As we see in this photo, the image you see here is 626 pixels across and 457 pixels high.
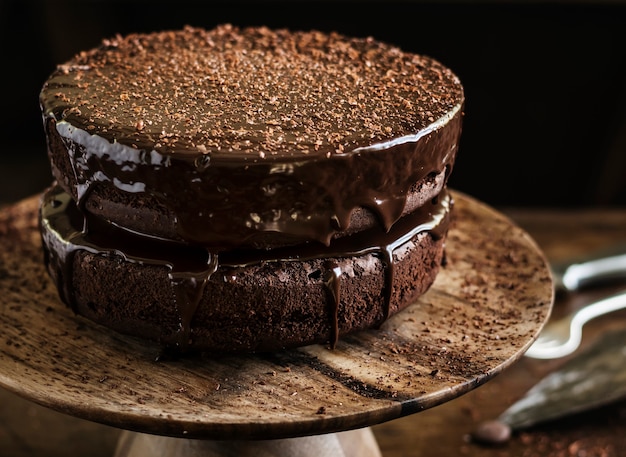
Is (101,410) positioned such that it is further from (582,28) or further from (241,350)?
(582,28)

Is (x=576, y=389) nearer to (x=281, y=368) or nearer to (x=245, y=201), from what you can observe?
(x=281, y=368)

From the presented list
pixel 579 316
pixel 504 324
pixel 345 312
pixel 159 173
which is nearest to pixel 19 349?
pixel 159 173

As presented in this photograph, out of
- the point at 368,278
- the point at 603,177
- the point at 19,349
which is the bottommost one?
the point at 603,177

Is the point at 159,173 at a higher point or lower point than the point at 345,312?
higher

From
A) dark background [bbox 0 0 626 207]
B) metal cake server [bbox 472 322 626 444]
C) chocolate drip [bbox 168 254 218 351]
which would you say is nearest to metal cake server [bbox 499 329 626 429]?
metal cake server [bbox 472 322 626 444]

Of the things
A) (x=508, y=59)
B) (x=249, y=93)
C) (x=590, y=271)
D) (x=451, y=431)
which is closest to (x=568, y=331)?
(x=590, y=271)

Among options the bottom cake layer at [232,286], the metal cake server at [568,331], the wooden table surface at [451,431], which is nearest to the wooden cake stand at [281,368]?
the bottom cake layer at [232,286]

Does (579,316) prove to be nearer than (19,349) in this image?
No
